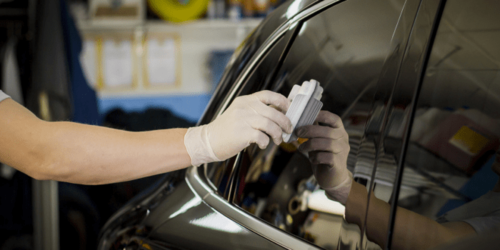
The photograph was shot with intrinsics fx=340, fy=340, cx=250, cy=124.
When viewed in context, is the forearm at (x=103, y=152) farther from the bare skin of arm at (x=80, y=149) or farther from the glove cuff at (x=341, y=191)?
the glove cuff at (x=341, y=191)

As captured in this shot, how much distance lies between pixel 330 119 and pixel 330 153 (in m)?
0.06

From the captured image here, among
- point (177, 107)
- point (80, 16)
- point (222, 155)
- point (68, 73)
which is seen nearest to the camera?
point (222, 155)

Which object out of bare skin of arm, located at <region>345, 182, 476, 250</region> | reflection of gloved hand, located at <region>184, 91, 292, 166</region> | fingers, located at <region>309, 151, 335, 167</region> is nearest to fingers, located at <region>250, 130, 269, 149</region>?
reflection of gloved hand, located at <region>184, 91, 292, 166</region>

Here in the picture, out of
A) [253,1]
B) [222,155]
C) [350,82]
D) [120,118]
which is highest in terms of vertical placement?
[350,82]

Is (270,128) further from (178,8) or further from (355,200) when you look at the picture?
(178,8)

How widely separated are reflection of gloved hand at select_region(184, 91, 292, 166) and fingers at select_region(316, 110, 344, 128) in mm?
60

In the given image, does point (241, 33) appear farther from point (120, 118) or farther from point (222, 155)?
point (222, 155)

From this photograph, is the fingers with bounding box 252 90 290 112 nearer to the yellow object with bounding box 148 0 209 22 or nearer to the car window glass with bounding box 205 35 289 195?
the car window glass with bounding box 205 35 289 195

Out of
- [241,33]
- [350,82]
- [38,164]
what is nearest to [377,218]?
[350,82]

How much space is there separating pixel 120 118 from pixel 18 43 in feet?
2.63

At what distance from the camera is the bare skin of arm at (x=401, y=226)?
457 mm

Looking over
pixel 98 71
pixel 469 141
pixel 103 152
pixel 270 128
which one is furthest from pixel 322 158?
pixel 98 71

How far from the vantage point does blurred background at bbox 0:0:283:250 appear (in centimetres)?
163

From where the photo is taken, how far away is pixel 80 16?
9.78 feet
